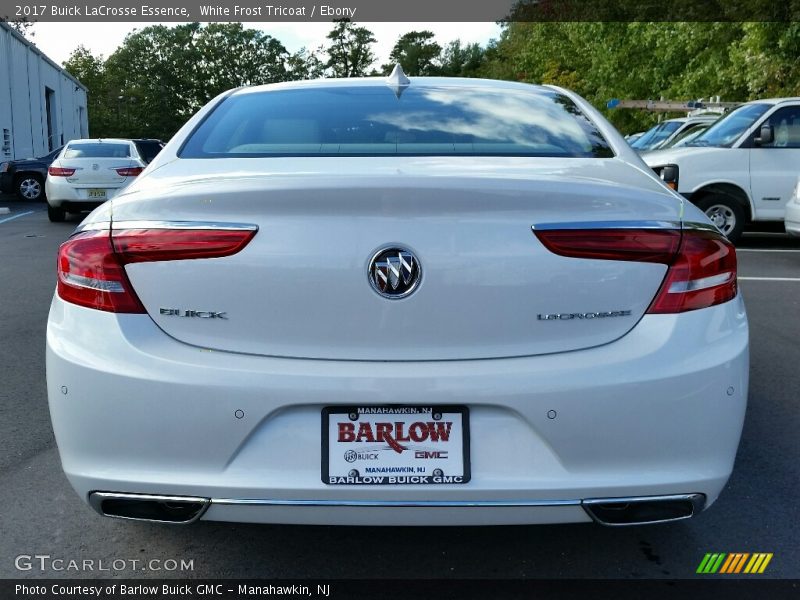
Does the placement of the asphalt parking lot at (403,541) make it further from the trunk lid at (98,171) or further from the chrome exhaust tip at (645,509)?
the trunk lid at (98,171)

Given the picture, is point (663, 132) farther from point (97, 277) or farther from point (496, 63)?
point (496, 63)

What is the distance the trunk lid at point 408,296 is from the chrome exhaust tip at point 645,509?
0.44 metres

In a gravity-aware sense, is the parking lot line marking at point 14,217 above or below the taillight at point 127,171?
below

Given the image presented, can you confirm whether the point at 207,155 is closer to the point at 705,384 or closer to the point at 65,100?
the point at 705,384

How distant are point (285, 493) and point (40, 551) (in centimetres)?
118

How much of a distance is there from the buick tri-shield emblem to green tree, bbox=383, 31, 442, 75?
103m

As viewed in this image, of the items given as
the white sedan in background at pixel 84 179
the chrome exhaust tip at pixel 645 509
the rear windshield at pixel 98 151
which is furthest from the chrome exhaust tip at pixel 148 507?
the rear windshield at pixel 98 151

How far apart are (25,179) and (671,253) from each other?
20.9 metres

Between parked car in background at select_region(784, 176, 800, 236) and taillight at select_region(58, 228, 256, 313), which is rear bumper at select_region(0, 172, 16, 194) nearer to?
parked car in background at select_region(784, 176, 800, 236)

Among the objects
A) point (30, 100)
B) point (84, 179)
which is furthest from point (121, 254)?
point (30, 100)

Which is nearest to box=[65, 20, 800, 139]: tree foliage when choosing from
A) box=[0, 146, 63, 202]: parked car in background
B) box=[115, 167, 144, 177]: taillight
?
box=[115, 167, 144, 177]: taillight

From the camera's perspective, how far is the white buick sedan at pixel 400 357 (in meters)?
2.42

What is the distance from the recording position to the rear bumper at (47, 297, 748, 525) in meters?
2.41

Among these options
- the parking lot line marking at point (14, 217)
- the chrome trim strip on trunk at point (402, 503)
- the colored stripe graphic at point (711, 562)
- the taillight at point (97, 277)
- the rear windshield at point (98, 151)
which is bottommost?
the parking lot line marking at point (14, 217)
